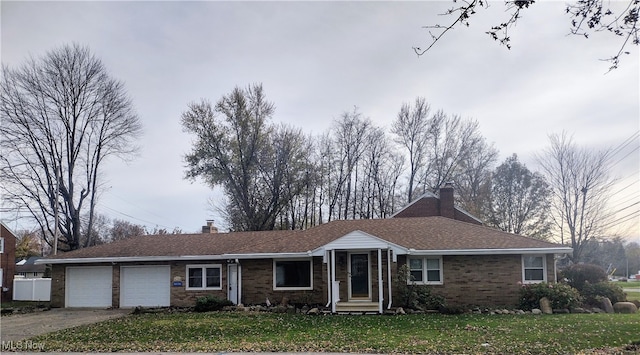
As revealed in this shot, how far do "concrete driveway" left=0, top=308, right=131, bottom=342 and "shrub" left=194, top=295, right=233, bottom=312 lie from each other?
3.03 metres

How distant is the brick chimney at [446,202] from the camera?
103 feet

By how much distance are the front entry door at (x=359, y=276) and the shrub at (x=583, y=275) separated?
29.4 feet

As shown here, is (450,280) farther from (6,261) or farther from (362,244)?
(6,261)

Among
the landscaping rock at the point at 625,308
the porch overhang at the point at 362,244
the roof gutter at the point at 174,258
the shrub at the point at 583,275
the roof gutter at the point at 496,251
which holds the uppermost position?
the porch overhang at the point at 362,244

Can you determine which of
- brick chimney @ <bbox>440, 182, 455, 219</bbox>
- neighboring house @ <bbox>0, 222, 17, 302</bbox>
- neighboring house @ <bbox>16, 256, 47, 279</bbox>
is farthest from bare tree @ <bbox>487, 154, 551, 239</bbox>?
neighboring house @ <bbox>16, 256, 47, 279</bbox>

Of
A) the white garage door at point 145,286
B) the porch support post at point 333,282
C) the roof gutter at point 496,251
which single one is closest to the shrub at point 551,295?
the roof gutter at point 496,251

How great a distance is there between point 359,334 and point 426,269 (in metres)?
8.62

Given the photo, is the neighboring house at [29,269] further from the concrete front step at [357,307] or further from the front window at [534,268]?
the front window at [534,268]

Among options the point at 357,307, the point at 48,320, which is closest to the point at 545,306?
the point at 357,307

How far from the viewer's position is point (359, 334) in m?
14.2

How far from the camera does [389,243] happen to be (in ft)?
68.3

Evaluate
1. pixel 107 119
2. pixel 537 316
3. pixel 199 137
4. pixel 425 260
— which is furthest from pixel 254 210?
pixel 537 316

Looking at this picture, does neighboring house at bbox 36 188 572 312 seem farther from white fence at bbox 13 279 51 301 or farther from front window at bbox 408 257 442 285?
white fence at bbox 13 279 51 301

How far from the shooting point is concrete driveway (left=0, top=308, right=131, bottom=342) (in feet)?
53.6
